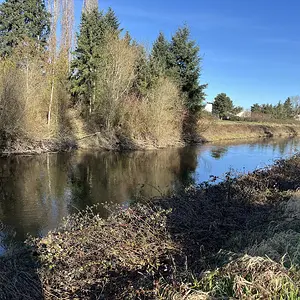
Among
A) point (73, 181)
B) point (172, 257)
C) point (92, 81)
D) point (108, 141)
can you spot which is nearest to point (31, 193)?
point (73, 181)

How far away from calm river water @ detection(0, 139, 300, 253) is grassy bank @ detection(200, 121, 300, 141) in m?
12.1

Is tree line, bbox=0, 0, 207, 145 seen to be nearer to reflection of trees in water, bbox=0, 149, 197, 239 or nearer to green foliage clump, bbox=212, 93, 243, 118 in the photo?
reflection of trees in water, bbox=0, 149, 197, 239

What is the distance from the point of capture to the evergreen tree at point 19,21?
2752cm

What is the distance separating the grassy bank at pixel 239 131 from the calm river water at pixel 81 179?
1207 cm

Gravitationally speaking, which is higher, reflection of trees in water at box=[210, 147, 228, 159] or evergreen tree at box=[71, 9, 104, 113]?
evergreen tree at box=[71, 9, 104, 113]

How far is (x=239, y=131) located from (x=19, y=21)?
88.9 feet

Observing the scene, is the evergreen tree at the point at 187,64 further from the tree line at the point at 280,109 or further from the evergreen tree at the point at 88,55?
the tree line at the point at 280,109

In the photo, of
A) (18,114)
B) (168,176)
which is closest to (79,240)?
(168,176)

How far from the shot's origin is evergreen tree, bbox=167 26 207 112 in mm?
28734

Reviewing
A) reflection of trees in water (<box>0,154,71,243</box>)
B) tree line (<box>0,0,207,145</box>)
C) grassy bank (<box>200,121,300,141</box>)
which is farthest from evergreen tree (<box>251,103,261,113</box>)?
reflection of trees in water (<box>0,154,71,243</box>)

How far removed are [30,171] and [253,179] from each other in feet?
32.3

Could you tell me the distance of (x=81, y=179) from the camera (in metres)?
12.9

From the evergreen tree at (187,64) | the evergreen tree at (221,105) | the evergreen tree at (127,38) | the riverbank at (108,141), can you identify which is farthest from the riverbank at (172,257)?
the evergreen tree at (221,105)

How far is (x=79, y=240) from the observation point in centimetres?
449
